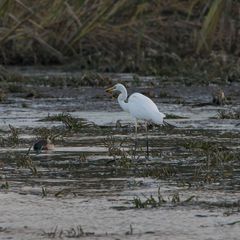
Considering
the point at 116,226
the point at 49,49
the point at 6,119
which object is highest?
the point at 49,49

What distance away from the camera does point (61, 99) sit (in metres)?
18.5

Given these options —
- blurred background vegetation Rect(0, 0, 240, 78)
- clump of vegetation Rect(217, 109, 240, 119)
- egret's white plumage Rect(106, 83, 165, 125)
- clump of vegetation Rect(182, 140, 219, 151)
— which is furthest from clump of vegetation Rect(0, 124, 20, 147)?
blurred background vegetation Rect(0, 0, 240, 78)

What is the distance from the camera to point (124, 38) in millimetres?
24641

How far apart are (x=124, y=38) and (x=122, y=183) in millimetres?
15095

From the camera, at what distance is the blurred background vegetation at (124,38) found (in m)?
23.3

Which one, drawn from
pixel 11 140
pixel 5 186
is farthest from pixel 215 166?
pixel 11 140

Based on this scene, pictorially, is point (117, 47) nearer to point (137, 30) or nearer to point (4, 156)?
point (137, 30)

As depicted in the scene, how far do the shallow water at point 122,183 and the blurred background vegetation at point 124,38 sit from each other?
8261mm

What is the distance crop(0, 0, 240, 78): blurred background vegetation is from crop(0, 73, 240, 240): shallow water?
8.26 metres

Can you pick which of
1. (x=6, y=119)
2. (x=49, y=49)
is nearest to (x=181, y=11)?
(x=49, y=49)

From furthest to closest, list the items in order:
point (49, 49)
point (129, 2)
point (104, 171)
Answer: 1. point (49, 49)
2. point (129, 2)
3. point (104, 171)

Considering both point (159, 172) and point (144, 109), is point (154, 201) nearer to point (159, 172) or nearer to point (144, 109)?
point (159, 172)

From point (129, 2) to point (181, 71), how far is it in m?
1.98

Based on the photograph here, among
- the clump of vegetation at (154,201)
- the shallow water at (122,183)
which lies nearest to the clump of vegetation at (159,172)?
the shallow water at (122,183)
